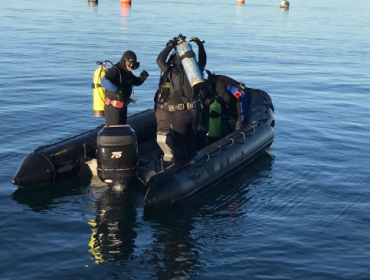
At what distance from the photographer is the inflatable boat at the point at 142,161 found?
34.3ft

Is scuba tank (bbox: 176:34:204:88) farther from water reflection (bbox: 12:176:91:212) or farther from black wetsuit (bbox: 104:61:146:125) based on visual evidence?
water reflection (bbox: 12:176:91:212)

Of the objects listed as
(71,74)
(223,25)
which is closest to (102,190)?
(71,74)

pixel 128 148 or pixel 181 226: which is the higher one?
pixel 128 148

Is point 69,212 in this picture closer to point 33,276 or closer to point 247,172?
point 33,276

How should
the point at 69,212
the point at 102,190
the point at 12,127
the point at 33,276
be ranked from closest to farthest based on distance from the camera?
the point at 33,276 → the point at 69,212 → the point at 102,190 → the point at 12,127

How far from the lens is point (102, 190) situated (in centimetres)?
1133

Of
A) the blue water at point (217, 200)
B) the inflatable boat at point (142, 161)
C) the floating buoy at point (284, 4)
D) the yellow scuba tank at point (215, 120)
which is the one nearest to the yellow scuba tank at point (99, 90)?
the inflatable boat at point (142, 161)

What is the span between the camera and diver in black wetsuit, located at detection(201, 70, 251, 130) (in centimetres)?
1330

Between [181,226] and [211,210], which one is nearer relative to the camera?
[181,226]

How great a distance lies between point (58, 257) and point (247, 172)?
5.63 metres

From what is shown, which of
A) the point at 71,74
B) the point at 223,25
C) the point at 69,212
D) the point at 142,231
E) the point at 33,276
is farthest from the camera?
the point at 223,25

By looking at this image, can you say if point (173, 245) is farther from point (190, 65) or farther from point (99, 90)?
point (99, 90)

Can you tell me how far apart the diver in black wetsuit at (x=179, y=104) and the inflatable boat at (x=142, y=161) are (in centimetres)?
43

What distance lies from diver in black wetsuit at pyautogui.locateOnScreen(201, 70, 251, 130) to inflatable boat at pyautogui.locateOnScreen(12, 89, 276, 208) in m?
0.52
